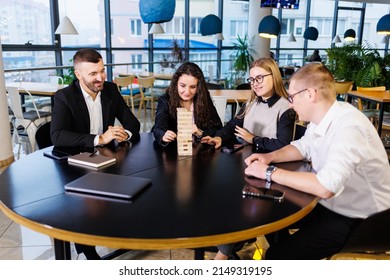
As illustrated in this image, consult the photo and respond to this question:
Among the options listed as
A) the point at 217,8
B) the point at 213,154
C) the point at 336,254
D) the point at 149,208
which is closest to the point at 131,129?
the point at 213,154

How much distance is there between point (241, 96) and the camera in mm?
4652

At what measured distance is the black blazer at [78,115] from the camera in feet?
6.95

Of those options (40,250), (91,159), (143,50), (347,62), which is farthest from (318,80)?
(143,50)

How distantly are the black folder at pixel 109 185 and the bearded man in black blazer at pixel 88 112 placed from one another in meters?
0.64

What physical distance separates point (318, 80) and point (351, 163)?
387 millimetres

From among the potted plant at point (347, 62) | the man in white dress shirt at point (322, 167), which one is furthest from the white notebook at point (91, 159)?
the potted plant at point (347, 62)

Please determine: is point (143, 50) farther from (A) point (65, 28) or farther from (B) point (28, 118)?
(B) point (28, 118)

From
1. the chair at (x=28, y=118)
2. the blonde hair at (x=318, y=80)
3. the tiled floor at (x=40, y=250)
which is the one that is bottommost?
Answer: the tiled floor at (x=40, y=250)

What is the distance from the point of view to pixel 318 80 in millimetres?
1543

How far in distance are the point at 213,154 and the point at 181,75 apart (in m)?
0.74

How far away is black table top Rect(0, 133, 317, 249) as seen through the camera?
1.11 metres

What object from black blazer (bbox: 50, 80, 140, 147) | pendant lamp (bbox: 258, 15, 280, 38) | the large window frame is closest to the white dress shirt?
black blazer (bbox: 50, 80, 140, 147)

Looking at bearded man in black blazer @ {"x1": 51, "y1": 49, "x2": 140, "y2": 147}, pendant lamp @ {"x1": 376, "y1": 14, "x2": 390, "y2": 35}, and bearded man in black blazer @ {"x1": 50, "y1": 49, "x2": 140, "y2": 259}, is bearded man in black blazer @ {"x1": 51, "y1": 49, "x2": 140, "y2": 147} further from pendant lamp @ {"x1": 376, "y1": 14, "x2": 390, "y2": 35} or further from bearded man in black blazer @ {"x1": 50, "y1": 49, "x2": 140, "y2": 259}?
pendant lamp @ {"x1": 376, "y1": 14, "x2": 390, "y2": 35}

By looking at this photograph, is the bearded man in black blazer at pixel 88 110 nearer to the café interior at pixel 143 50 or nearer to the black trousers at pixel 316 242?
the café interior at pixel 143 50
